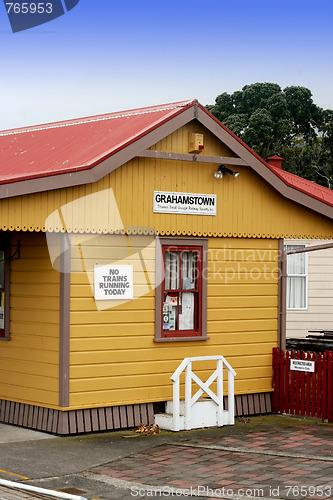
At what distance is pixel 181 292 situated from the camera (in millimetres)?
13578

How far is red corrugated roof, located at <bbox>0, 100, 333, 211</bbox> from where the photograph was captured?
12.2m

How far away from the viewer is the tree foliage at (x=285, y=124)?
39.9 meters

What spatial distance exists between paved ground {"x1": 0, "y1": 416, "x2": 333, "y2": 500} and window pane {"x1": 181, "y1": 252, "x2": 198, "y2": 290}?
7.23 ft

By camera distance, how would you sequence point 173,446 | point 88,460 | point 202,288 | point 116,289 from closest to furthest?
point 88,460, point 173,446, point 116,289, point 202,288

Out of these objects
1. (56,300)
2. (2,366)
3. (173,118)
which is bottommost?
(2,366)

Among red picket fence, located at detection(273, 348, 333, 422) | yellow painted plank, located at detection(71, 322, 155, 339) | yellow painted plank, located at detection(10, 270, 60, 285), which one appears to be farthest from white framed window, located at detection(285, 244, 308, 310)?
yellow painted plank, located at detection(10, 270, 60, 285)

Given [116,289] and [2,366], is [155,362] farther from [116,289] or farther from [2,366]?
[2,366]

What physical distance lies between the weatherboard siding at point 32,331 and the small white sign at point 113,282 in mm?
607

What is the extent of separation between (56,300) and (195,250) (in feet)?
8.09

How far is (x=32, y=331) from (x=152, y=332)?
1.73 meters

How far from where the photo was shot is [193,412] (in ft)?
42.0

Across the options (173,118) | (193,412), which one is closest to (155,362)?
(193,412)

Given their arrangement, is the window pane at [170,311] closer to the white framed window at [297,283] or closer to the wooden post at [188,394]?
the wooden post at [188,394]

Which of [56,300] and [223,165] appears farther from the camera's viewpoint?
[223,165]
